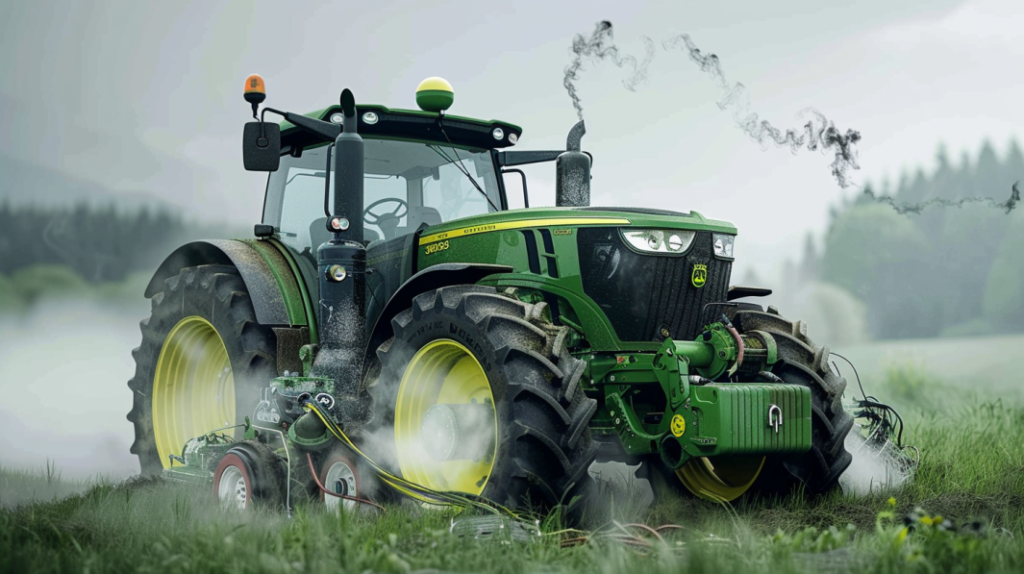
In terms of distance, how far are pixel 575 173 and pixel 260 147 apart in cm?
208

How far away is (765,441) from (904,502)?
1.18m

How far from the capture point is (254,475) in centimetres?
598

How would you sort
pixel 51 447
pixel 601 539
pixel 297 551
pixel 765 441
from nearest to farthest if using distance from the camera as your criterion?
pixel 297 551 → pixel 601 539 → pixel 765 441 → pixel 51 447

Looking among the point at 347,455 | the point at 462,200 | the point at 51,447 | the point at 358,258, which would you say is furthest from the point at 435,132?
the point at 51,447

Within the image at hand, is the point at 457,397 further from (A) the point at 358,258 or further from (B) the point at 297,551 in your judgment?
(B) the point at 297,551

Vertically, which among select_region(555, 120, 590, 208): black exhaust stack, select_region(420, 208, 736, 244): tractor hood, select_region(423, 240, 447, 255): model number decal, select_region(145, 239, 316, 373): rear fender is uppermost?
select_region(555, 120, 590, 208): black exhaust stack

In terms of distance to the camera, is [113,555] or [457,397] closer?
[113,555]

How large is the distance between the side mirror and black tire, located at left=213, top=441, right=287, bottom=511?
1.76m

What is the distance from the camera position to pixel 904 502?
5.79 meters

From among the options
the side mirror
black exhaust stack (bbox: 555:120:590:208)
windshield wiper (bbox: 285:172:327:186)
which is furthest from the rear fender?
black exhaust stack (bbox: 555:120:590:208)

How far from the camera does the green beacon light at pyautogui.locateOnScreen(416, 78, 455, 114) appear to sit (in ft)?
22.4

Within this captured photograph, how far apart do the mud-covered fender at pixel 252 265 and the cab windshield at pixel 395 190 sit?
28cm

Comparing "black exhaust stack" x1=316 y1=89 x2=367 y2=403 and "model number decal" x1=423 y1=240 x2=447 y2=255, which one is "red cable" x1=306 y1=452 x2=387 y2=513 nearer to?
"black exhaust stack" x1=316 y1=89 x2=367 y2=403

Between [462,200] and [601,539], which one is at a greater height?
[462,200]
